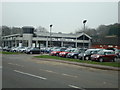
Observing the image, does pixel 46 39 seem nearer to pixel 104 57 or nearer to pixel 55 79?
pixel 104 57

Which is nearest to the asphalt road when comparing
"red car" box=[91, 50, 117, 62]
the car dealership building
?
→ "red car" box=[91, 50, 117, 62]

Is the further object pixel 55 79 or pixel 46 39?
pixel 46 39

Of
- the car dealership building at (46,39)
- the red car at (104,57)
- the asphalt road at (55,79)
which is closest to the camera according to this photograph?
the asphalt road at (55,79)

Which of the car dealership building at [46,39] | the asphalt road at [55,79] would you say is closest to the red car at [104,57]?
the asphalt road at [55,79]

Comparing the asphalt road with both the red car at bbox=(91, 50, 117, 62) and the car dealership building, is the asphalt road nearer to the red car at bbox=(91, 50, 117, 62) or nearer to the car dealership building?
the red car at bbox=(91, 50, 117, 62)

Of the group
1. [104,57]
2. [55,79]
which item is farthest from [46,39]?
[55,79]

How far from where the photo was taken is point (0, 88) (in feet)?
26.2

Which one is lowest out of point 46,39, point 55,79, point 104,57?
point 55,79

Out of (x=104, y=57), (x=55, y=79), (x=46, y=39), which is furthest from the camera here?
(x=46, y=39)

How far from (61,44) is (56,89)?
71.8 m

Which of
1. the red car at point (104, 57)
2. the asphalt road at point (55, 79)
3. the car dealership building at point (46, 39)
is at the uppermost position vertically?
the car dealership building at point (46, 39)

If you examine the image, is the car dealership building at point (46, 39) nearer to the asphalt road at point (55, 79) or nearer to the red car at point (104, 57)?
the red car at point (104, 57)

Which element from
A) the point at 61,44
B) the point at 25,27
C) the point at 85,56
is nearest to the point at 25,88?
the point at 85,56

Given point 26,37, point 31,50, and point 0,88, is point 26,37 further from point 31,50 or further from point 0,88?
point 0,88
